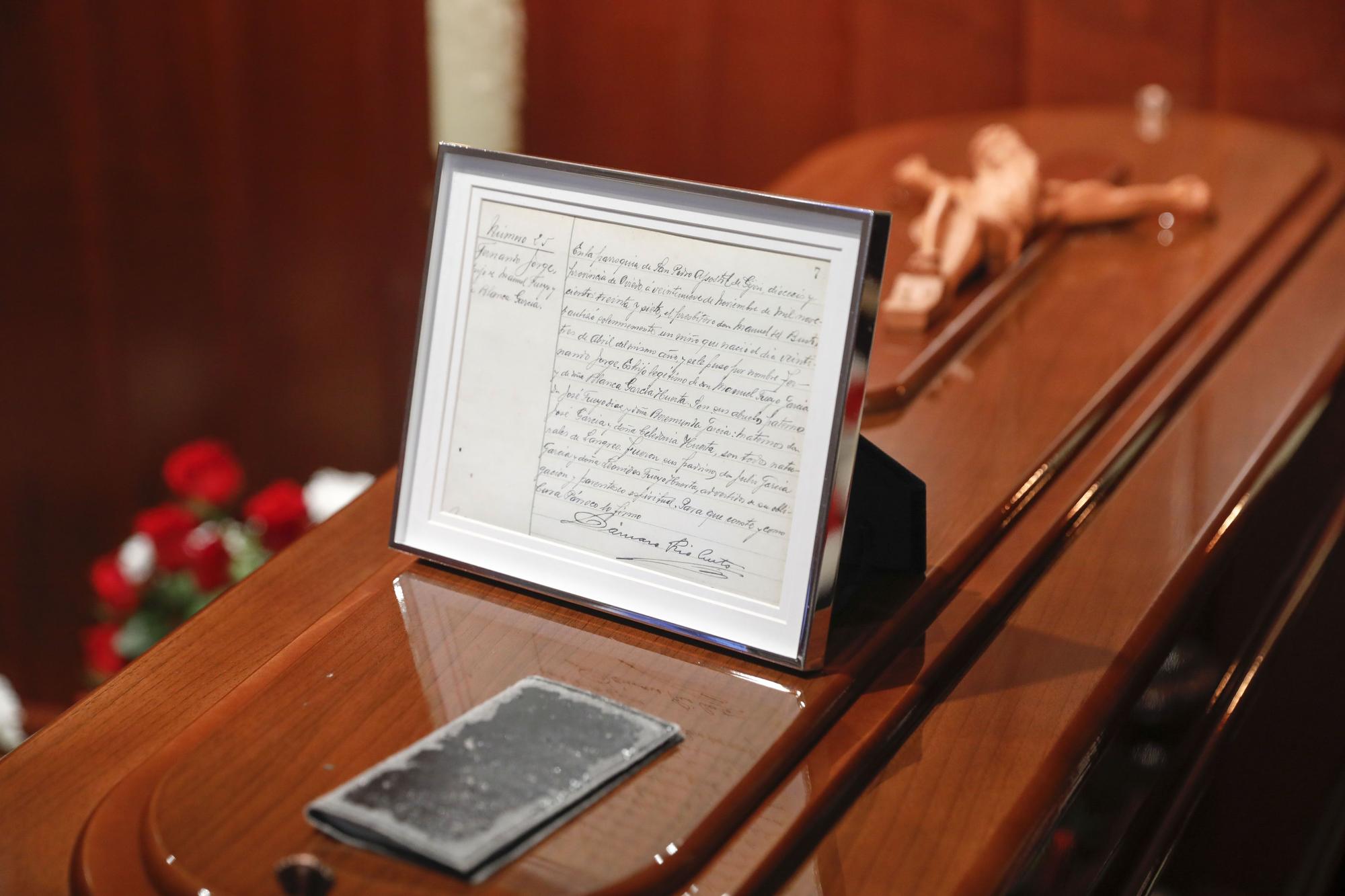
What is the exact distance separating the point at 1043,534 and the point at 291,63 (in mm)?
2215

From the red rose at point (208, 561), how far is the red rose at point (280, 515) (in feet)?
0.22

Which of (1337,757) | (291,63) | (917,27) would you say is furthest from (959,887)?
(291,63)

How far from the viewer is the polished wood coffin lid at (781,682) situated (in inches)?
23.3

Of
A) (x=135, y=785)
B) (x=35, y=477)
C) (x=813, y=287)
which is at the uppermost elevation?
(x=813, y=287)

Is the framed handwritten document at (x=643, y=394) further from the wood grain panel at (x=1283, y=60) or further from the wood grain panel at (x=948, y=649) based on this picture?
the wood grain panel at (x=1283, y=60)

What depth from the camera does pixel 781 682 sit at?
28.2 inches

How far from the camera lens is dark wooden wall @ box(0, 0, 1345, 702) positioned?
2.37 metres

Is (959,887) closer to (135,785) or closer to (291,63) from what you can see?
(135,785)

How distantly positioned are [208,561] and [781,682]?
3.86 feet

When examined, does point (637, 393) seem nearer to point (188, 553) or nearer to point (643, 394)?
point (643, 394)

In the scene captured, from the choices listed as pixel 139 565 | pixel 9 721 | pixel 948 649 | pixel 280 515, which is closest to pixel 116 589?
pixel 139 565

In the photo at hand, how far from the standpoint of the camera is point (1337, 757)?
1.49 m

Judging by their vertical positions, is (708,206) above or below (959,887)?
above

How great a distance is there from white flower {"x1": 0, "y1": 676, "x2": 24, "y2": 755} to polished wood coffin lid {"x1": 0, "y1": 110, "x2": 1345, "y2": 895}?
1453mm
